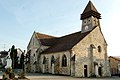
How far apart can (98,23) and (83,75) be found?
11.6 meters

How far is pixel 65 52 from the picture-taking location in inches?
1380

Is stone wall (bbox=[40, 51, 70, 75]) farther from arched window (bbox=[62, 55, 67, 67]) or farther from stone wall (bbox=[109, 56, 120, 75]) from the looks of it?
stone wall (bbox=[109, 56, 120, 75])

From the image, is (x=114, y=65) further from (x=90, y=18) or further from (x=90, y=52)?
(x=90, y=18)

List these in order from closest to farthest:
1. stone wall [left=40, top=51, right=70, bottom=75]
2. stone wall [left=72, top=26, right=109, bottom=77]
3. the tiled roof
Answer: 1. stone wall [left=72, top=26, right=109, bottom=77]
2. stone wall [left=40, top=51, right=70, bottom=75]
3. the tiled roof

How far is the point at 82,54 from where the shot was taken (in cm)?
3459

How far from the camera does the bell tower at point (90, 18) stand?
125 ft

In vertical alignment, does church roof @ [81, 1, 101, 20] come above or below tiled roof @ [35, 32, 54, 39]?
above

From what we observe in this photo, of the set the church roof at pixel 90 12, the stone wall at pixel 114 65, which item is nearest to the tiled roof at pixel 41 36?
the church roof at pixel 90 12

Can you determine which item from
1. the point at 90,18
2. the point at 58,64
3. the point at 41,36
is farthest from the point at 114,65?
the point at 41,36

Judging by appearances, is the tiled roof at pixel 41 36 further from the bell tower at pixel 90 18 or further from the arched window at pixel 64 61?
the arched window at pixel 64 61

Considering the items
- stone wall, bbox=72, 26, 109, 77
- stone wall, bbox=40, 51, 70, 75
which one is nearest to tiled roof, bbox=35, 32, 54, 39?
stone wall, bbox=40, 51, 70, 75

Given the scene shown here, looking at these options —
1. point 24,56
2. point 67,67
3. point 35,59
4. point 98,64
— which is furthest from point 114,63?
point 24,56

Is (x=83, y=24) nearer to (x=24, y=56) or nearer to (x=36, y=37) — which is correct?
(x=36, y=37)

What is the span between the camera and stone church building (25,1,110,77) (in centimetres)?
3388
